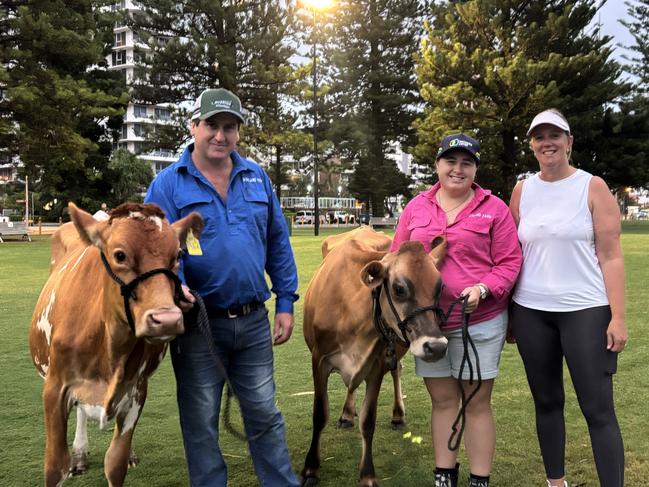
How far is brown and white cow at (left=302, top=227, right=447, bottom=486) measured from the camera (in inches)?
129

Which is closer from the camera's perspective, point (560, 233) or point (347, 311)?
point (560, 233)

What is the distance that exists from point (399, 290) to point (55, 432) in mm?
1990

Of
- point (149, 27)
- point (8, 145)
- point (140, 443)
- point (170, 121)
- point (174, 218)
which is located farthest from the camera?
point (170, 121)

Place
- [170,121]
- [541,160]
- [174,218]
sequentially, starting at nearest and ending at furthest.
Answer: [174,218]
[541,160]
[170,121]

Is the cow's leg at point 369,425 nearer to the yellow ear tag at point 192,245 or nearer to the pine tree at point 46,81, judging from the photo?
the yellow ear tag at point 192,245

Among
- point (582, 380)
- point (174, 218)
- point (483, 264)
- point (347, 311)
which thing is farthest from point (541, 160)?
point (174, 218)

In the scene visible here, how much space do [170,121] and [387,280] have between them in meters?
34.0

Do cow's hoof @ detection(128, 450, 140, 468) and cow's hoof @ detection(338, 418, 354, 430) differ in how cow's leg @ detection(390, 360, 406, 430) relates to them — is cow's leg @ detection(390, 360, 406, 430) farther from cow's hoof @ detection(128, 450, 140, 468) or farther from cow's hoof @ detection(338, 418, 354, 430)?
cow's hoof @ detection(128, 450, 140, 468)

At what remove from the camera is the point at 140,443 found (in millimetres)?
4516

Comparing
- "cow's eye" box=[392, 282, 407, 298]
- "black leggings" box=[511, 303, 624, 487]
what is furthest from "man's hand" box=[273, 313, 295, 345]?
"black leggings" box=[511, 303, 624, 487]

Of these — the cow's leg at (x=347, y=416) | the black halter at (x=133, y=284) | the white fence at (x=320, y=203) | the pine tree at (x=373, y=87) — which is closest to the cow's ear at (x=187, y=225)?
the black halter at (x=133, y=284)

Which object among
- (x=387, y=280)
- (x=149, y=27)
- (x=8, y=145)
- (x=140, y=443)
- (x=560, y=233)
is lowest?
(x=140, y=443)

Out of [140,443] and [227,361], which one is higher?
[227,361]

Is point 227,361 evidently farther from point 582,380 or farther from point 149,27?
point 149,27
